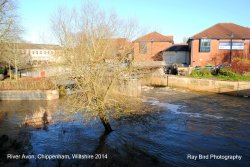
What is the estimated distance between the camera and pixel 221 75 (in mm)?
29234

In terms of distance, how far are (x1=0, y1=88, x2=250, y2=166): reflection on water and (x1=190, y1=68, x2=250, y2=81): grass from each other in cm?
854

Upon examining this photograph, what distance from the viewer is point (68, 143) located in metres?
11.4

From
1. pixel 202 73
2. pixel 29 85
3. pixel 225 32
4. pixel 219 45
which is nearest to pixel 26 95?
pixel 29 85

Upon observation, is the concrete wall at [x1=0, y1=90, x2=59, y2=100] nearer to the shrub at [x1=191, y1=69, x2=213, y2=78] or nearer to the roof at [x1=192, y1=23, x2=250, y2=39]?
the shrub at [x1=191, y1=69, x2=213, y2=78]

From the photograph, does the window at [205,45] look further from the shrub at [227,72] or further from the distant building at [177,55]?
the distant building at [177,55]

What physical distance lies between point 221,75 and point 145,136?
2101 centimetres

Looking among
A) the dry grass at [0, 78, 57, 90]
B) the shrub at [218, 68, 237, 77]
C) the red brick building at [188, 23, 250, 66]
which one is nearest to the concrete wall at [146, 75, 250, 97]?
the shrub at [218, 68, 237, 77]

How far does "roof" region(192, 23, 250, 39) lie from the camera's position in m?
33.6

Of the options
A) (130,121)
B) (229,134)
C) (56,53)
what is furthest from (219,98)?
(56,53)

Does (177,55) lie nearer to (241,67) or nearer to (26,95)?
(241,67)

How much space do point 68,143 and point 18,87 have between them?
1515cm

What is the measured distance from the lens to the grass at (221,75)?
27020mm

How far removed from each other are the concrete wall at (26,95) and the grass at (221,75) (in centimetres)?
1921

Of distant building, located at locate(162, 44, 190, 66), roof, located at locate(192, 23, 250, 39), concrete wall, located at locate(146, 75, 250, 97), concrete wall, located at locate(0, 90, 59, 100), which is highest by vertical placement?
roof, located at locate(192, 23, 250, 39)
